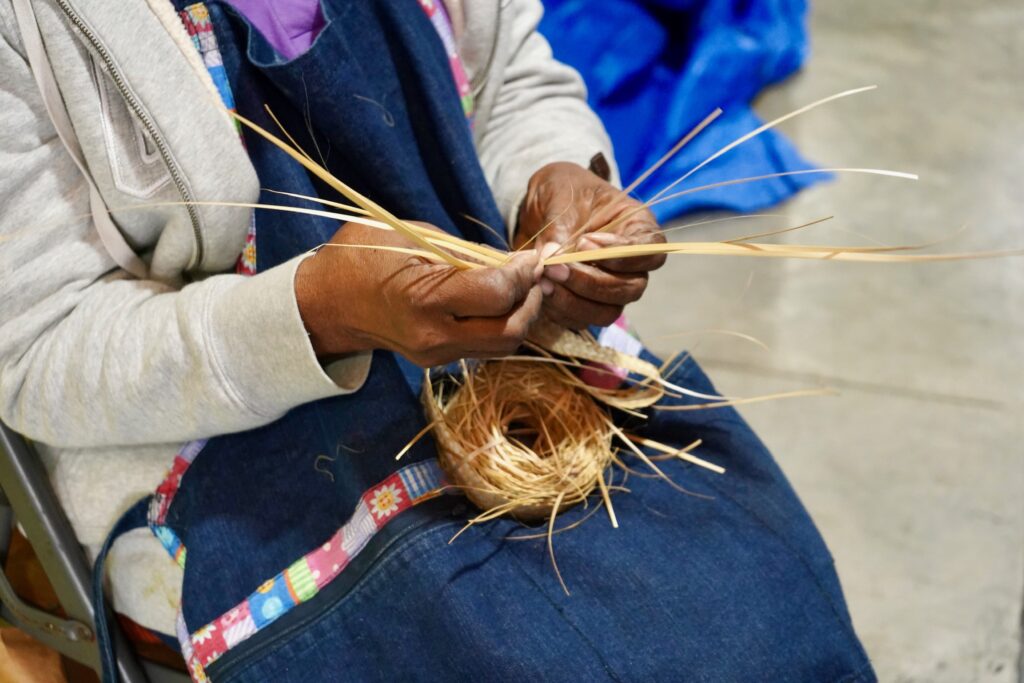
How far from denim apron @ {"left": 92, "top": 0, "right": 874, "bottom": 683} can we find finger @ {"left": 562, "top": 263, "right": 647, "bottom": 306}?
20 cm

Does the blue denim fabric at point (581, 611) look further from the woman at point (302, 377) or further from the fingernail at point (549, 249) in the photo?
the fingernail at point (549, 249)

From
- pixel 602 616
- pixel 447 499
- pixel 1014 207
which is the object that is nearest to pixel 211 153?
pixel 447 499

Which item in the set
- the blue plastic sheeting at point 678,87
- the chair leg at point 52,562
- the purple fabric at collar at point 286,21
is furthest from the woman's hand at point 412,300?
the blue plastic sheeting at point 678,87

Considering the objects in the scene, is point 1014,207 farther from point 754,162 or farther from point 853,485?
point 853,485

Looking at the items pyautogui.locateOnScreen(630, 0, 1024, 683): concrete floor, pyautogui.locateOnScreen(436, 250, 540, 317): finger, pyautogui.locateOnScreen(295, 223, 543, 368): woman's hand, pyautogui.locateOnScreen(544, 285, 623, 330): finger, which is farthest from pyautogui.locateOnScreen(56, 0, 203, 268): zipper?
pyautogui.locateOnScreen(630, 0, 1024, 683): concrete floor

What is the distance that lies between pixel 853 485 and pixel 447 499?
3.46 feet

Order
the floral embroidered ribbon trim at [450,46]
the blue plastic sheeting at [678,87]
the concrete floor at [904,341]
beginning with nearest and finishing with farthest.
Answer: the floral embroidered ribbon trim at [450,46], the concrete floor at [904,341], the blue plastic sheeting at [678,87]

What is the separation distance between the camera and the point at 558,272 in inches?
28.8

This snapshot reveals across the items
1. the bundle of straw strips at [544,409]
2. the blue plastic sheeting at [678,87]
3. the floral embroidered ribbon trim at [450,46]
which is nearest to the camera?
the bundle of straw strips at [544,409]

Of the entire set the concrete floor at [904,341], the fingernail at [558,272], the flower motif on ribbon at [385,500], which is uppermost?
the fingernail at [558,272]

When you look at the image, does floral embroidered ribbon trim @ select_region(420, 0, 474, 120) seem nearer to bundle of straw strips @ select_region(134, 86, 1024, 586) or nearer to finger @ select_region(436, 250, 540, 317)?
bundle of straw strips @ select_region(134, 86, 1024, 586)

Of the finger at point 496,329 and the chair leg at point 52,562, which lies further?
the chair leg at point 52,562

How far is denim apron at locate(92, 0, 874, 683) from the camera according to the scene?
0.71 m

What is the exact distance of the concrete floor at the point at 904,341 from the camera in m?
1.43
